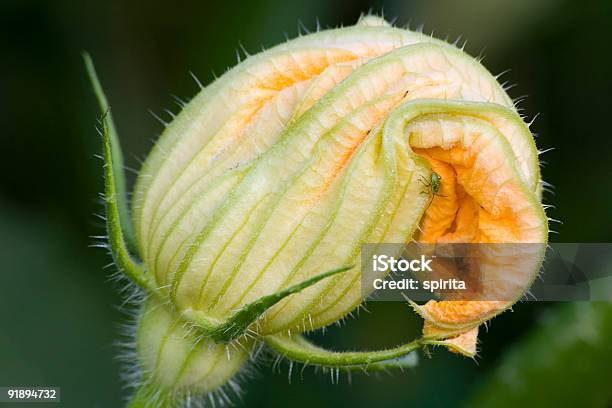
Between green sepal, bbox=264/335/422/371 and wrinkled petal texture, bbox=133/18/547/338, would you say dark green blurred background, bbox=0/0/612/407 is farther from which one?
wrinkled petal texture, bbox=133/18/547/338

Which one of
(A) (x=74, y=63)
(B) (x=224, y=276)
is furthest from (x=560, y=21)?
(B) (x=224, y=276)

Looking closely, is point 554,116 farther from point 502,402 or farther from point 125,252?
point 125,252

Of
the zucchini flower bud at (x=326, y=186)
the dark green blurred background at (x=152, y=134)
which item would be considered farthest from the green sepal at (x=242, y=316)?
the dark green blurred background at (x=152, y=134)

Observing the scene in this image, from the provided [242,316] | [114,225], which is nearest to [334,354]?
[242,316]
